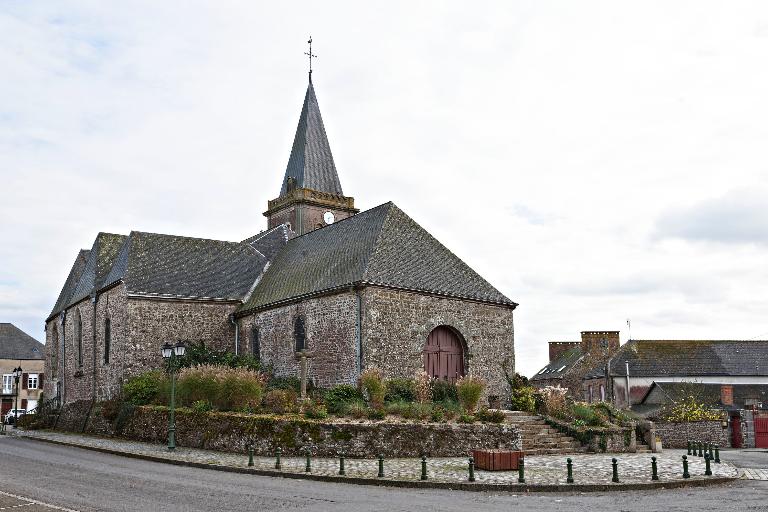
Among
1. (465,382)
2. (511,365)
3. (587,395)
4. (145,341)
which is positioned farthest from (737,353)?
(145,341)

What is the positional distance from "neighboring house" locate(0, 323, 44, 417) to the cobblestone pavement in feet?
140

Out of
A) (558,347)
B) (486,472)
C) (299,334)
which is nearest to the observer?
(486,472)

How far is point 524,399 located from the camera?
79.7 ft

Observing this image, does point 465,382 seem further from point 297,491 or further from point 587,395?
point 587,395

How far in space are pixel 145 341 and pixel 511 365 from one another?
14.0 m

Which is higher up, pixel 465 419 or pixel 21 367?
pixel 21 367

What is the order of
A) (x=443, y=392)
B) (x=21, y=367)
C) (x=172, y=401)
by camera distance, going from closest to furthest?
(x=172, y=401) → (x=443, y=392) → (x=21, y=367)

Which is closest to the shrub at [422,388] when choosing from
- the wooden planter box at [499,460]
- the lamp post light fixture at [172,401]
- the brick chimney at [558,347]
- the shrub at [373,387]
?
the shrub at [373,387]

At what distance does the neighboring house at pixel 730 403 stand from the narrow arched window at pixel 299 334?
630 inches

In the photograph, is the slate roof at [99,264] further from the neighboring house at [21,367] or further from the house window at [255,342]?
the neighboring house at [21,367]

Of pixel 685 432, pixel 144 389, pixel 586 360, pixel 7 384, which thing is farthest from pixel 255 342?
pixel 7 384

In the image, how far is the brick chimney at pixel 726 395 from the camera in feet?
134

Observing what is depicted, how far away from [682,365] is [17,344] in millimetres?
49477

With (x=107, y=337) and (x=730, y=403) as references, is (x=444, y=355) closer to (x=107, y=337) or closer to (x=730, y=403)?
(x=107, y=337)
